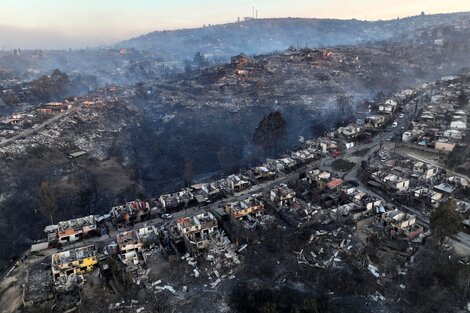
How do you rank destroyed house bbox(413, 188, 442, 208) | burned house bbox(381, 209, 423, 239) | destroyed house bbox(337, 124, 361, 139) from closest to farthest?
burned house bbox(381, 209, 423, 239), destroyed house bbox(413, 188, 442, 208), destroyed house bbox(337, 124, 361, 139)

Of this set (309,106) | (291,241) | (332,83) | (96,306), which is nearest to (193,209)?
(291,241)

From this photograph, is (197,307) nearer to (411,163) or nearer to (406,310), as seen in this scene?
(406,310)

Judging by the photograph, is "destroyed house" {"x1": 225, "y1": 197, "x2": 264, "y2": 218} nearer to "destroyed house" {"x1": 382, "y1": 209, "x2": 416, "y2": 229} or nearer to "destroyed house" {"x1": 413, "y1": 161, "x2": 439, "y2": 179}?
"destroyed house" {"x1": 382, "y1": 209, "x2": 416, "y2": 229}

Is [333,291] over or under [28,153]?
under

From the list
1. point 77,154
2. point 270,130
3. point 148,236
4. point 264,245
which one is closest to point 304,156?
point 270,130

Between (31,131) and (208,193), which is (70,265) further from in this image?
(31,131)

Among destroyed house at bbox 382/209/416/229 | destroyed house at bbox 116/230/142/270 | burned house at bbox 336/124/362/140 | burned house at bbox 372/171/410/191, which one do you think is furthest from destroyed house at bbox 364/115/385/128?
destroyed house at bbox 116/230/142/270

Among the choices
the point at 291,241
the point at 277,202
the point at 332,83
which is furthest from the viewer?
the point at 332,83
